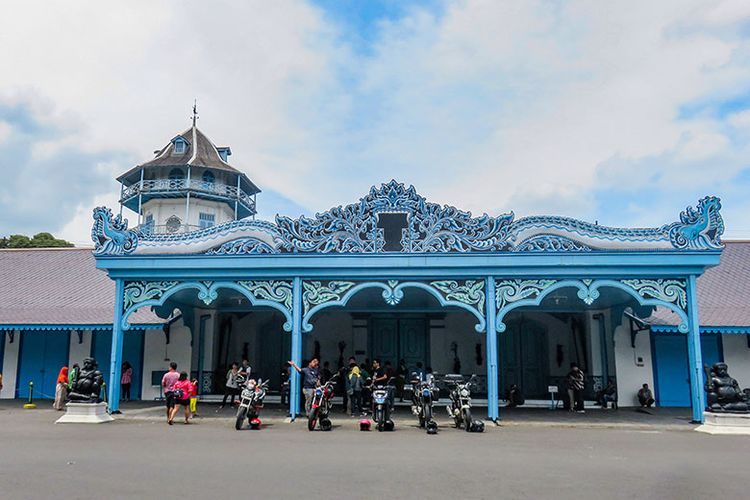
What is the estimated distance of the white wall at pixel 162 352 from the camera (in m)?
17.9

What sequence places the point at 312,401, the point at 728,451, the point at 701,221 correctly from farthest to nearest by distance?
the point at 701,221 < the point at 312,401 < the point at 728,451

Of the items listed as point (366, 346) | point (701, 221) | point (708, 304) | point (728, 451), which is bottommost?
point (728, 451)

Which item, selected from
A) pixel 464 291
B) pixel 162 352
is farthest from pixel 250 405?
pixel 162 352

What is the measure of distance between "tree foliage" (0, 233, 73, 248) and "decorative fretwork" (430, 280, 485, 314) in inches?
1455

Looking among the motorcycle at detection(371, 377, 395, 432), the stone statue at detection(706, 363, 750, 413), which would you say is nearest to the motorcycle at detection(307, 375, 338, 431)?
the motorcycle at detection(371, 377, 395, 432)

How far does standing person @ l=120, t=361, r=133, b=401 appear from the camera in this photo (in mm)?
17031

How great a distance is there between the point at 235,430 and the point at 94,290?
32.0ft

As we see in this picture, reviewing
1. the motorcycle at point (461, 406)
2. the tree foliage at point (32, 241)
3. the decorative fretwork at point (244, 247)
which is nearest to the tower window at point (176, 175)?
the tree foliage at point (32, 241)

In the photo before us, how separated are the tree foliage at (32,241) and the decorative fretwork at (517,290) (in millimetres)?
37893

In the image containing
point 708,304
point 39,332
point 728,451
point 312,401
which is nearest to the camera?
point 728,451

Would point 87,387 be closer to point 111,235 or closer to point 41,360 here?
point 111,235

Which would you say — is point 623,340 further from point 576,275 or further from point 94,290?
point 94,290

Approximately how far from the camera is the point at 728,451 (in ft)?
29.6

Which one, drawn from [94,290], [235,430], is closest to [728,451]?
[235,430]
